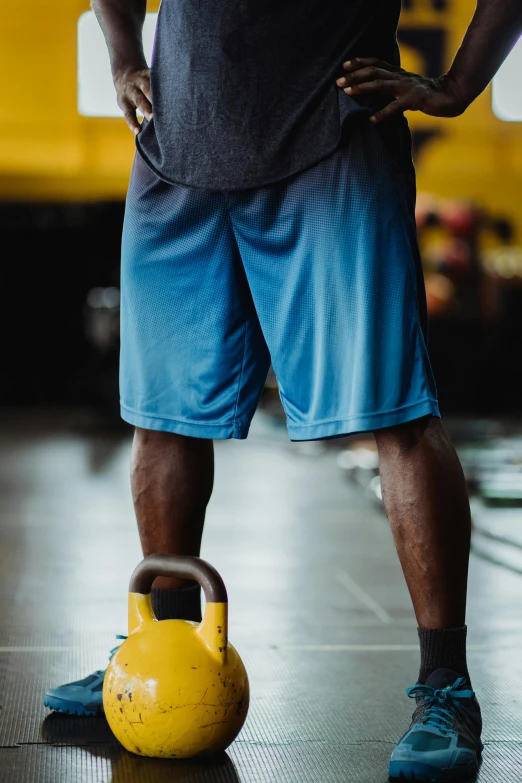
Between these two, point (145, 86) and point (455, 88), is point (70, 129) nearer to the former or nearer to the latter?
point (145, 86)

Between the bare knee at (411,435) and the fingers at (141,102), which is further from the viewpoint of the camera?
the fingers at (141,102)

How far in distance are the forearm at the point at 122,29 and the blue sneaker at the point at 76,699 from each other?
74cm

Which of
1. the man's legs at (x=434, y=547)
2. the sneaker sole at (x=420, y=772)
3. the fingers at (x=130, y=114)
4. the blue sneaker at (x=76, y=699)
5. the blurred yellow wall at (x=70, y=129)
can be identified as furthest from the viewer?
the blurred yellow wall at (x=70, y=129)

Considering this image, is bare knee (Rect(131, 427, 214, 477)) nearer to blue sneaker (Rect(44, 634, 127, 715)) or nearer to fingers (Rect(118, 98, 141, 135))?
blue sneaker (Rect(44, 634, 127, 715))

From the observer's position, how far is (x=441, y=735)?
1072mm

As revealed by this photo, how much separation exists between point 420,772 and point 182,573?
306 mm

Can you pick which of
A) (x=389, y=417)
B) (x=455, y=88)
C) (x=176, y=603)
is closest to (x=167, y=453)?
(x=176, y=603)

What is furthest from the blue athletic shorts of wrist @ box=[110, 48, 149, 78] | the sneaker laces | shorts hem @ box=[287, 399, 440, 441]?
the sneaker laces

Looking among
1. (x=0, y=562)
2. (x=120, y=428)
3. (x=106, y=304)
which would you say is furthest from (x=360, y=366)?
(x=106, y=304)

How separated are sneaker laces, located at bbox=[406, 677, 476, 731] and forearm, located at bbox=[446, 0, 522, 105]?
2.16 feet

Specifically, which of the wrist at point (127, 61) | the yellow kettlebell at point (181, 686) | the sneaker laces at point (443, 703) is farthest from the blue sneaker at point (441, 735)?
the wrist at point (127, 61)

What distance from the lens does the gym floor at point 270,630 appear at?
43.0 inches

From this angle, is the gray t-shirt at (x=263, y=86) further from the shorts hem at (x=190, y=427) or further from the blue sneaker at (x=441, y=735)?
the blue sneaker at (x=441, y=735)

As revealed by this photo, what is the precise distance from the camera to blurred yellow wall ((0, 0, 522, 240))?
7.20 meters
